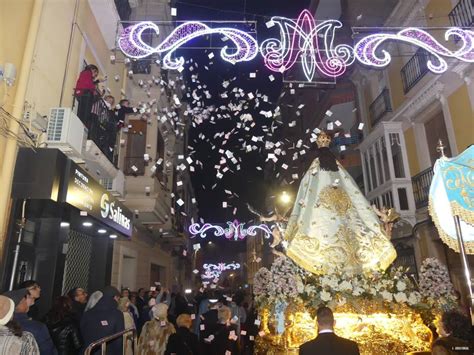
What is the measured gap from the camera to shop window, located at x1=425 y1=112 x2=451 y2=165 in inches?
549

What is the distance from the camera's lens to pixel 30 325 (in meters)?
4.23

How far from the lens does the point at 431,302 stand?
6.17 m

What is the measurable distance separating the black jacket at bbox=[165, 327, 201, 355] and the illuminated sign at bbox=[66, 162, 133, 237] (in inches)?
115

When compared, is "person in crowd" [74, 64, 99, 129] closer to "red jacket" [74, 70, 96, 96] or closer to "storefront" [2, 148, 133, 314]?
"red jacket" [74, 70, 96, 96]

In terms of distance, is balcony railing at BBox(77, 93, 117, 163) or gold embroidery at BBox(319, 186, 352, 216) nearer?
gold embroidery at BBox(319, 186, 352, 216)

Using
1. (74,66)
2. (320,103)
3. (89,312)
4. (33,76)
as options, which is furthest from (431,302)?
(320,103)

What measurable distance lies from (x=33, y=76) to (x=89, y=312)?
13.5 ft

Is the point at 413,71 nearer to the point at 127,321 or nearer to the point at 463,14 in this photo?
the point at 463,14

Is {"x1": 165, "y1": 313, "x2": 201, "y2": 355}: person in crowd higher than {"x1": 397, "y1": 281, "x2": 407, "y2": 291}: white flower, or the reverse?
{"x1": 397, "y1": 281, "x2": 407, "y2": 291}: white flower

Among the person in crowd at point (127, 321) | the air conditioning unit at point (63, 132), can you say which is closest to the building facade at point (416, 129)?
the person in crowd at point (127, 321)

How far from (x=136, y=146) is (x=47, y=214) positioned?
7.09 m

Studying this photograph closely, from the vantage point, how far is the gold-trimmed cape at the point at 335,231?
6.82 metres

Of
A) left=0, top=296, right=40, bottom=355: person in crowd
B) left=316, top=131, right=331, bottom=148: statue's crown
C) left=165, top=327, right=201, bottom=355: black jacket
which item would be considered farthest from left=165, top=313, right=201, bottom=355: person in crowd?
left=316, top=131, right=331, bottom=148: statue's crown

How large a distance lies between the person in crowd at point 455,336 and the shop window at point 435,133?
10.4 meters
